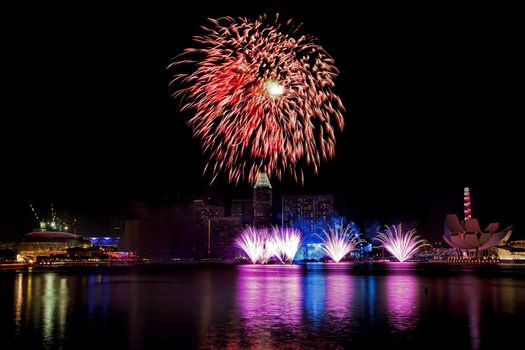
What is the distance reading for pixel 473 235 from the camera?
152500 mm

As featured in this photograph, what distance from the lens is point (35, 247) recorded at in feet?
597

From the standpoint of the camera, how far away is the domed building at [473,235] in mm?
151875

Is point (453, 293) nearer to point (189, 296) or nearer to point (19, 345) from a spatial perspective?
point (189, 296)

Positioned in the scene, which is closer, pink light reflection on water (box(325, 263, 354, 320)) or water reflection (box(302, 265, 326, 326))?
water reflection (box(302, 265, 326, 326))

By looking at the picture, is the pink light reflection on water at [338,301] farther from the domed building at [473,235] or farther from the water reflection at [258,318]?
the domed building at [473,235]

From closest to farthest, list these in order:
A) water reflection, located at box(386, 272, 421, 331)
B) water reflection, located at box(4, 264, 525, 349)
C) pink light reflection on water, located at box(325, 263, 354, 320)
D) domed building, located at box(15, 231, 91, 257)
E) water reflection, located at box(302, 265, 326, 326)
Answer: water reflection, located at box(4, 264, 525, 349)
water reflection, located at box(386, 272, 421, 331)
water reflection, located at box(302, 265, 326, 326)
pink light reflection on water, located at box(325, 263, 354, 320)
domed building, located at box(15, 231, 91, 257)

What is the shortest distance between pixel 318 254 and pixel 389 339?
521 ft

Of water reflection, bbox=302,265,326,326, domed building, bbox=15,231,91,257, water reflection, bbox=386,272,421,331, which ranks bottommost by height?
water reflection, bbox=386,272,421,331

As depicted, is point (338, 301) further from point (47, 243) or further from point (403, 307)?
point (47, 243)

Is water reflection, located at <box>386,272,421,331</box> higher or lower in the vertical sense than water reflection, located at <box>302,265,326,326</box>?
lower

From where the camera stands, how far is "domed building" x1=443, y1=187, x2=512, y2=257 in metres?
Result: 152

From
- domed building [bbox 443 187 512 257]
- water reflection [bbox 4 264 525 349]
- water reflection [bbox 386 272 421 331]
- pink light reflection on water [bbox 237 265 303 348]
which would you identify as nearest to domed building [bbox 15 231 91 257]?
domed building [bbox 443 187 512 257]

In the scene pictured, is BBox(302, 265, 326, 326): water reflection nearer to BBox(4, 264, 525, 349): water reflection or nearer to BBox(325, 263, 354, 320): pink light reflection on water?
BBox(4, 264, 525, 349): water reflection

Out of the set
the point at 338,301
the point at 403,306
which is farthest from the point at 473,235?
the point at 403,306
